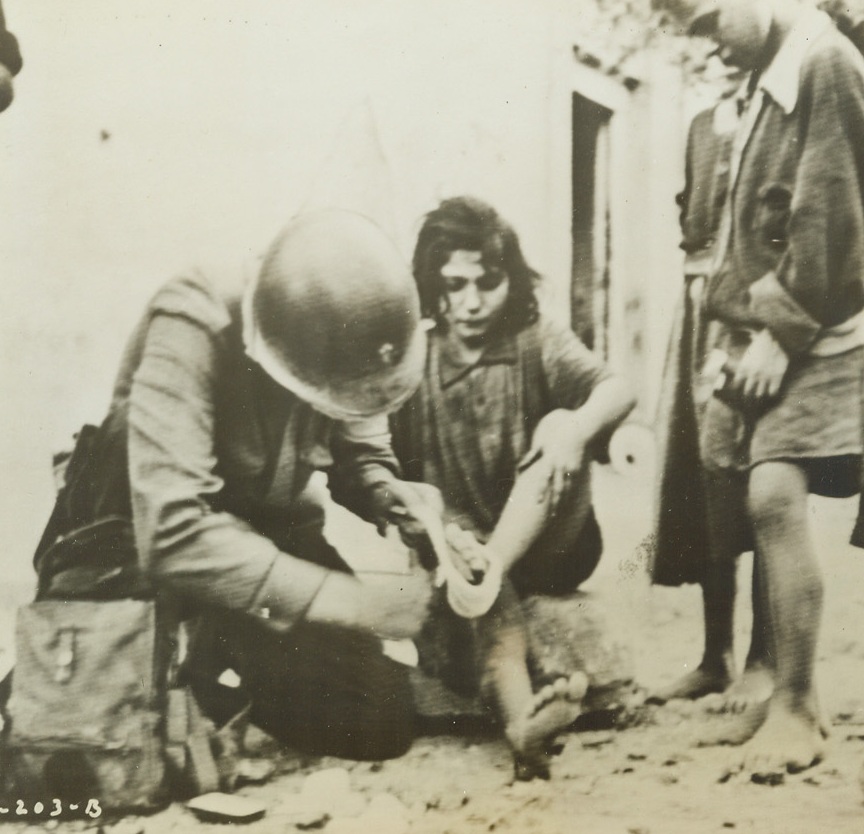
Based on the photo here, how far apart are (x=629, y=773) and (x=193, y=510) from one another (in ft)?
5.65

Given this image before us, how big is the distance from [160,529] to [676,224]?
2.06m

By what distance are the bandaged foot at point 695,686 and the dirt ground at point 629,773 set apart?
32 millimetres

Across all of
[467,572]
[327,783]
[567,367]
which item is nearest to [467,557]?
[467,572]

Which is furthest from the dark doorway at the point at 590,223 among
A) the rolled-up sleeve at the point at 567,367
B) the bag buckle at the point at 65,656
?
the bag buckle at the point at 65,656

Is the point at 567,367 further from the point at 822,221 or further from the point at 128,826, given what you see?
the point at 128,826

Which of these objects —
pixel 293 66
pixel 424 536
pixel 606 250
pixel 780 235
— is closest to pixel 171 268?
pixel 293 66

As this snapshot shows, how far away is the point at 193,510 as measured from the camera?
3279 mm

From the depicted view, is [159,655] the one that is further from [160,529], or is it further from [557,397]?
[557,397]

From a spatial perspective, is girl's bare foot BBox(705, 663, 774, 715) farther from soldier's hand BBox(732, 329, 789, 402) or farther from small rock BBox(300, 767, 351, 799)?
small rock BBox(300, 767, 351, 799)

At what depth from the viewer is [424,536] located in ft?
11.0

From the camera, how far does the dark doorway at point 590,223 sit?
11.2ft

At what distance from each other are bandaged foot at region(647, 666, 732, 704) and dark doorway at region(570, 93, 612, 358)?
1.15 metres

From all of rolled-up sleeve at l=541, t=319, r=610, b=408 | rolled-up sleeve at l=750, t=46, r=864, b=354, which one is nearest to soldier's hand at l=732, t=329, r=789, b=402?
rolled-up sleeve at l=750, t=46, r=864, b=354

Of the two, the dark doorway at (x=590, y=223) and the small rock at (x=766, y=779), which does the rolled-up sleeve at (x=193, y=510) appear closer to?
the dark doorway at (x=590, y=223)
